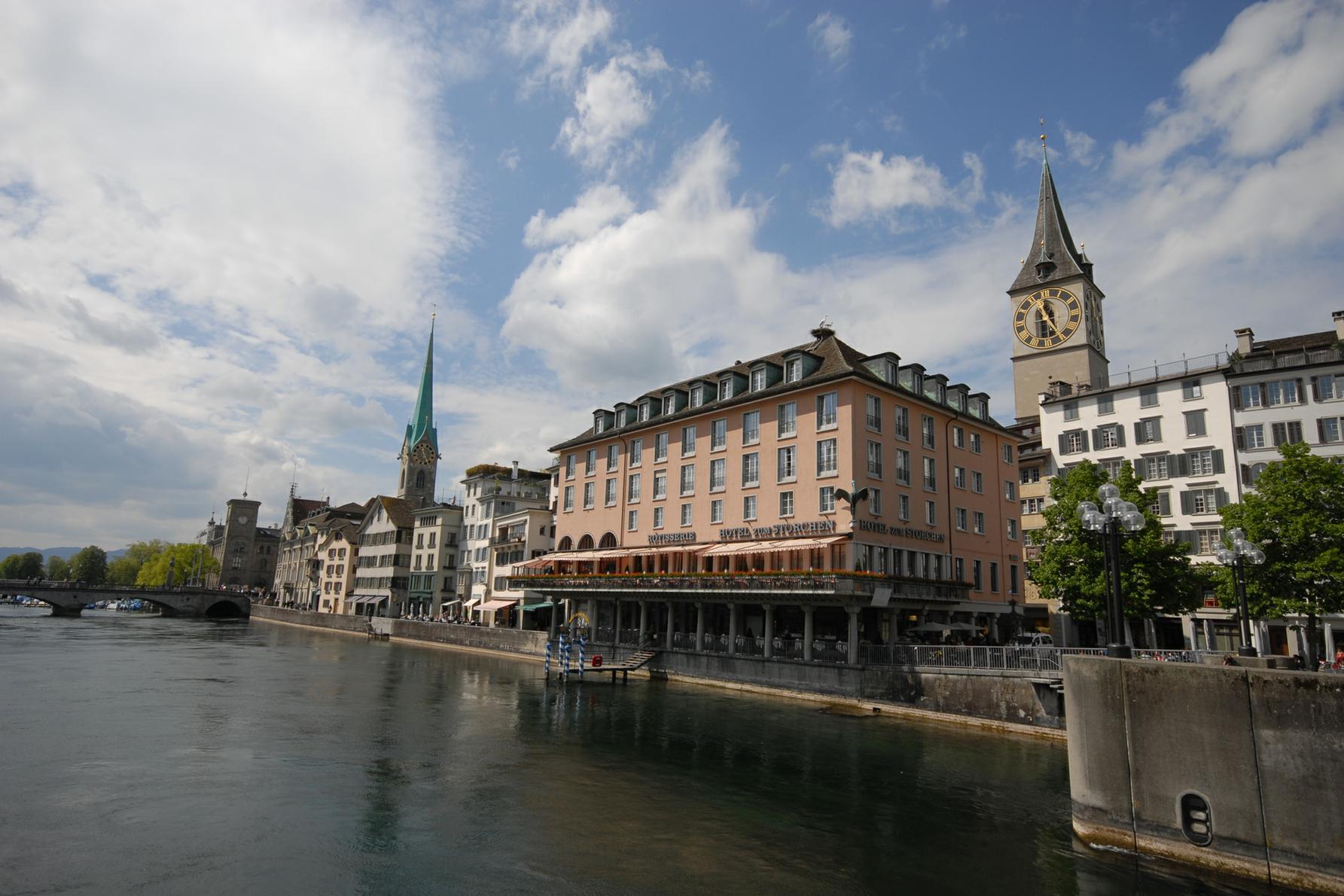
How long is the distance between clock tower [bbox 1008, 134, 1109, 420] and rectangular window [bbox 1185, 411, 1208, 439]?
2711 cm

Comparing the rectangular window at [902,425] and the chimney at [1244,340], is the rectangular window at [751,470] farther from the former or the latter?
the chimney at [1244,340]

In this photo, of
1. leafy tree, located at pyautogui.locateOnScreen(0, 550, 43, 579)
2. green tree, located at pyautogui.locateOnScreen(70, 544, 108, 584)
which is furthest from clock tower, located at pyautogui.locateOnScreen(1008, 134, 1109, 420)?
leafy tree, located at pyautogui.locateOnScreen(0, 550, 43, 579)

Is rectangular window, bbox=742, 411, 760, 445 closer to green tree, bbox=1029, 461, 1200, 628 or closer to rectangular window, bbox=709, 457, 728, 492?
rectangular window, bbox=709, 457, 728, 492

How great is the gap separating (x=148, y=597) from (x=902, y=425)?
360 feet

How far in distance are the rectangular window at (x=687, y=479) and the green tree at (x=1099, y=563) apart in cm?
2144

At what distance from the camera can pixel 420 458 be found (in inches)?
5399

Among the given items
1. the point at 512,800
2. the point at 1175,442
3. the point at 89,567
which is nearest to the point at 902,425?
the point at 1175,442

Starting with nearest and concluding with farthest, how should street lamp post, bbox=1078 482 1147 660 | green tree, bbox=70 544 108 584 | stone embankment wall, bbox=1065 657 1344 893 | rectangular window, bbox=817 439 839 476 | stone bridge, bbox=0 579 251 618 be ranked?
stone embankment wall, bbox=1065 657 1344 893 → street lamp post, bbox=1078 482 1147 660 → rectangular window, bbox=817 439 839 476 → stone bridge, bbox=0 579 251 618 → green tree, bbox=70 544 108 584

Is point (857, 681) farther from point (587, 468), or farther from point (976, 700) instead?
point (587, 468)

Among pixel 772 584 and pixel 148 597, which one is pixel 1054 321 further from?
pixel 148 597

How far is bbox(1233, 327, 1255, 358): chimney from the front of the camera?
56.7 m

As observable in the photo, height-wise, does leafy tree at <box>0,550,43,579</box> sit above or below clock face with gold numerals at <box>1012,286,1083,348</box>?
below

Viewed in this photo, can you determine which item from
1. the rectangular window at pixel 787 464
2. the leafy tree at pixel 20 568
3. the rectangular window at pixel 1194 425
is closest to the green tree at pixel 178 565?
the leafy tree at pixel 20 568

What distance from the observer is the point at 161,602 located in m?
117
